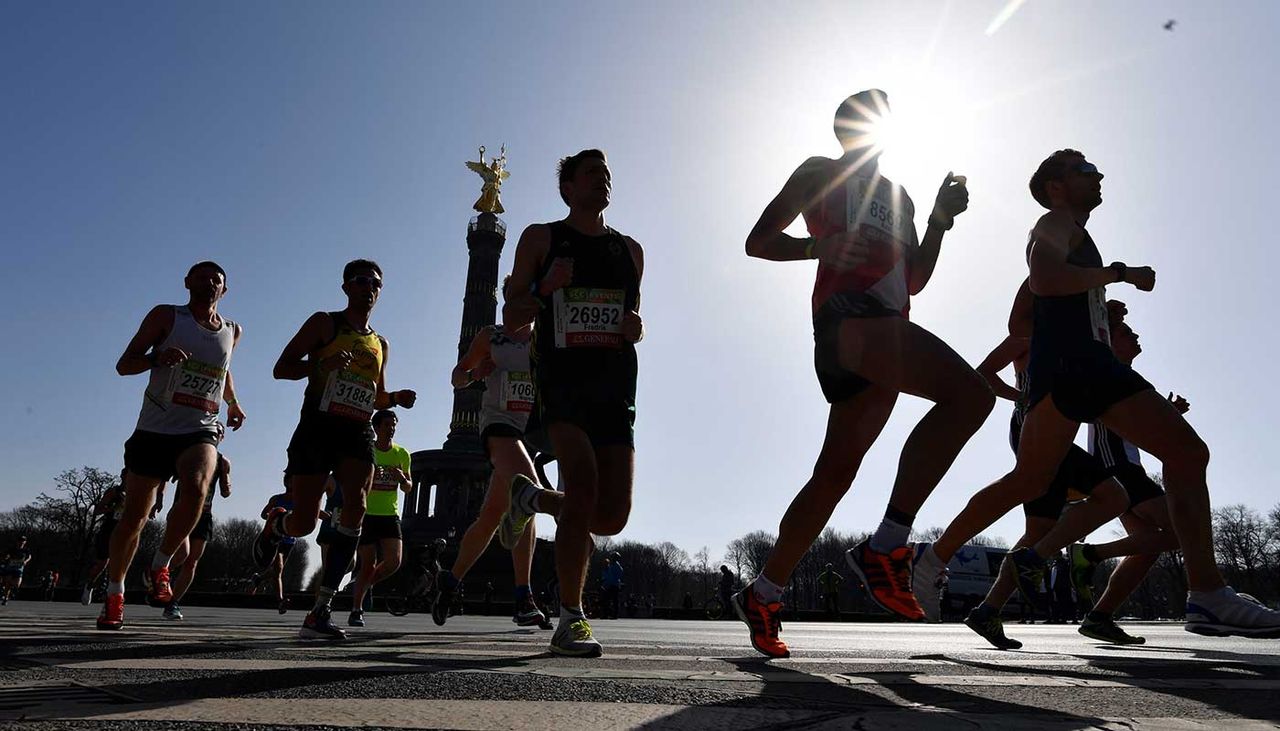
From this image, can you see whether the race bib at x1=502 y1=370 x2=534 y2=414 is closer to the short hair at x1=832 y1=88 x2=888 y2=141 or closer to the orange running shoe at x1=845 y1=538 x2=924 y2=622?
the short hair at x1=832 y1=88 x2=888 y2=141

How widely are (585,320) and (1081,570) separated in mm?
4280

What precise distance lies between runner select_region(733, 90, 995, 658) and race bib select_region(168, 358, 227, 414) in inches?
152

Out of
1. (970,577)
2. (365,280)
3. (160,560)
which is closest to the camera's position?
(365,280)

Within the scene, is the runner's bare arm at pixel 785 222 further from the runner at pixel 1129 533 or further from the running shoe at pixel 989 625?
the runner at pixel 1129 533

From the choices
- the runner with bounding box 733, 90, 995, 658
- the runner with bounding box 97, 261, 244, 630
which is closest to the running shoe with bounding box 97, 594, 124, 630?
the runner with bounding box 97, 261, 244, 630

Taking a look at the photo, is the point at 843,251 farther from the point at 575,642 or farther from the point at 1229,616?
the point at 1229,616

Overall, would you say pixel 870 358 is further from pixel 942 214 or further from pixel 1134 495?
pixel 1134 495

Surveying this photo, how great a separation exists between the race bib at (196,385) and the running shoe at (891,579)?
14.4ft

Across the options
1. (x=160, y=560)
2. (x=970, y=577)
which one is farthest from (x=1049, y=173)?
(x=970, y=577)

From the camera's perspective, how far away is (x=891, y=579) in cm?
314

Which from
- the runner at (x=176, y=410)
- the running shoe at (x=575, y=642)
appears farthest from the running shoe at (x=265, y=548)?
the running shoe at (x=575, y=642)

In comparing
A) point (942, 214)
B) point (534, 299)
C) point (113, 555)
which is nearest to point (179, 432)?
point (113, 555)

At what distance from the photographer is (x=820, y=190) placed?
375cm

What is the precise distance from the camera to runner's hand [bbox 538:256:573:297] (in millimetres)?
3725
